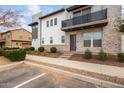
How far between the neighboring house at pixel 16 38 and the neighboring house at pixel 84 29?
686 inches

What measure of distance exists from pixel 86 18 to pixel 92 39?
2.29 m

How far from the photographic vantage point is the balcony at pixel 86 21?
38.8 feet

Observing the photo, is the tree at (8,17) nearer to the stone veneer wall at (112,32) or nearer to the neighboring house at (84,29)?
the neighboring house at (84,29)

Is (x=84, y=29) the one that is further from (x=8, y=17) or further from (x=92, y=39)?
(x=8, y=17)

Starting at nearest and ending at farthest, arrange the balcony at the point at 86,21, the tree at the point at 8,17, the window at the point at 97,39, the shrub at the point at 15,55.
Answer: the shrub at the point at 15,55, the balcony at the point at 86,21, the window at the point at 97,39, the tree at the point at 8,17

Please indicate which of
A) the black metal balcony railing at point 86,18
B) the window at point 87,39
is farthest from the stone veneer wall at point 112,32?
the window at point 87,39

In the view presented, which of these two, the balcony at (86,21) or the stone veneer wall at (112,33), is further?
the balcony at (86,21)

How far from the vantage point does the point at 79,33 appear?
46.8ft

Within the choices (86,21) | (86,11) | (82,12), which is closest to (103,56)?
(86,21)

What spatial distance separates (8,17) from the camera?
42.9 feet

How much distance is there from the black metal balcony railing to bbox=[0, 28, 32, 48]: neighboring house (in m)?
22.9

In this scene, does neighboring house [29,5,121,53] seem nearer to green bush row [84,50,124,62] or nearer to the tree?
green bush row [84,50,124,62]

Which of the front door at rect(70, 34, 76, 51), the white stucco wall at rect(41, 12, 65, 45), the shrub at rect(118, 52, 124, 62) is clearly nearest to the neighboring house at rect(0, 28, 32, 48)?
the white stucco wall at rect(41, 12, 65, 45)
